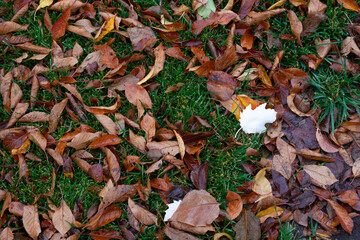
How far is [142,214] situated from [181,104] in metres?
0.81

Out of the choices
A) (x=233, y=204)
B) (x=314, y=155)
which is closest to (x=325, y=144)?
(x=314, y=155)

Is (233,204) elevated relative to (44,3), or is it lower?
lower

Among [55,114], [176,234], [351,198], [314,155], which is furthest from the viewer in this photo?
[55,114]

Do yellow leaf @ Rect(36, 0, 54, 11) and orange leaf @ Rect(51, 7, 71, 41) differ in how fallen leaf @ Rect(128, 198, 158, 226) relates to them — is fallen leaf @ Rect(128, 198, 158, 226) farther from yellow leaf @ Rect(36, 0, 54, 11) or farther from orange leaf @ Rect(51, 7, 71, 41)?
yellow leaf @ Rect(36, 0, 54, 11)

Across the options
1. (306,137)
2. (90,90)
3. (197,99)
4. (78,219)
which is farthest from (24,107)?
(306,137)

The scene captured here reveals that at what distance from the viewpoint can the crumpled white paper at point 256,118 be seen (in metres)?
2.16

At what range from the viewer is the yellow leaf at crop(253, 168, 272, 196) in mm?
2068

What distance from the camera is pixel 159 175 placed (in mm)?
2131

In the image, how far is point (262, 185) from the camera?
209 centimetres

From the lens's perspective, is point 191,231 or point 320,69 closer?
point 191,231

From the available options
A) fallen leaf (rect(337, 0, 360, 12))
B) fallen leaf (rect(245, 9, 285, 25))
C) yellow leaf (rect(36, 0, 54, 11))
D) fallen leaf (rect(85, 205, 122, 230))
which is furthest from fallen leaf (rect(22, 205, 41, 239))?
fallen leaf (rect(337, 0, 360, 12))

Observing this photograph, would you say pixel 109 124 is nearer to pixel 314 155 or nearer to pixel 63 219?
pixel 63 219

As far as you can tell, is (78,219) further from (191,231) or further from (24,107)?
(24,107)

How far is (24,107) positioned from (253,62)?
5.68 ft
